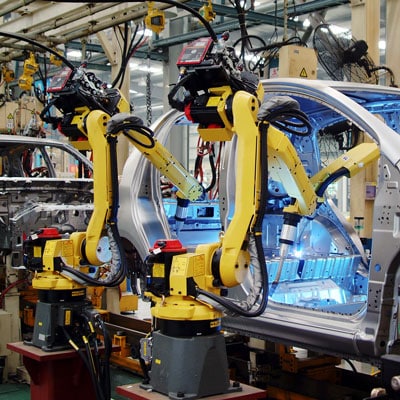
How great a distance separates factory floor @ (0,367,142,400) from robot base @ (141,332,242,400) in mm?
1764

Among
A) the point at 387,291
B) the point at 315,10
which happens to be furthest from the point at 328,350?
the point at 315,10

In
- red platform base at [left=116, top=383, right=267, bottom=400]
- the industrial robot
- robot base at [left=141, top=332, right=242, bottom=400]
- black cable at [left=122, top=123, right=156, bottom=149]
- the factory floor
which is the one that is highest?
black cable at [left=122, top=123, right=156, bottom=149]

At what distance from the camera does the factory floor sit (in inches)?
213

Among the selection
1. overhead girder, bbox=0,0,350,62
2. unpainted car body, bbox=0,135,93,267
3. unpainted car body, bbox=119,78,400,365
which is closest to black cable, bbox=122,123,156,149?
unpainted car body, bbox=119,78,400,365

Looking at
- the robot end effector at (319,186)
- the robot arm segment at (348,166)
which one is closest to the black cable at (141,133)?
the robot end effector at (319,186)

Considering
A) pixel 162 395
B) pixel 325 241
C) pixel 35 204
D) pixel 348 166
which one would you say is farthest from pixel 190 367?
pixel 35 204

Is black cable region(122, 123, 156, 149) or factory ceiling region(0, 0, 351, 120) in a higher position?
factory ceiling region(0, 0, 351, 120)

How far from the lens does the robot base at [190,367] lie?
3.50 m

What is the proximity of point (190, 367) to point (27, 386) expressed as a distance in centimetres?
267

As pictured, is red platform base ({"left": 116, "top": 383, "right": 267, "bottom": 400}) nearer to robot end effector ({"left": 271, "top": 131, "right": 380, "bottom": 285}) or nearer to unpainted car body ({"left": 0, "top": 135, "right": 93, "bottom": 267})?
robot end effector ({"left": 271, "top": 131, "right": 380, "bottom": 285})

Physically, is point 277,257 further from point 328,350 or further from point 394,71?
point 394,71

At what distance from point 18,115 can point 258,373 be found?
25.3 feet

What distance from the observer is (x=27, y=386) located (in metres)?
5.71

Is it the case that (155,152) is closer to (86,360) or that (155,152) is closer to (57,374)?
(86,360)
